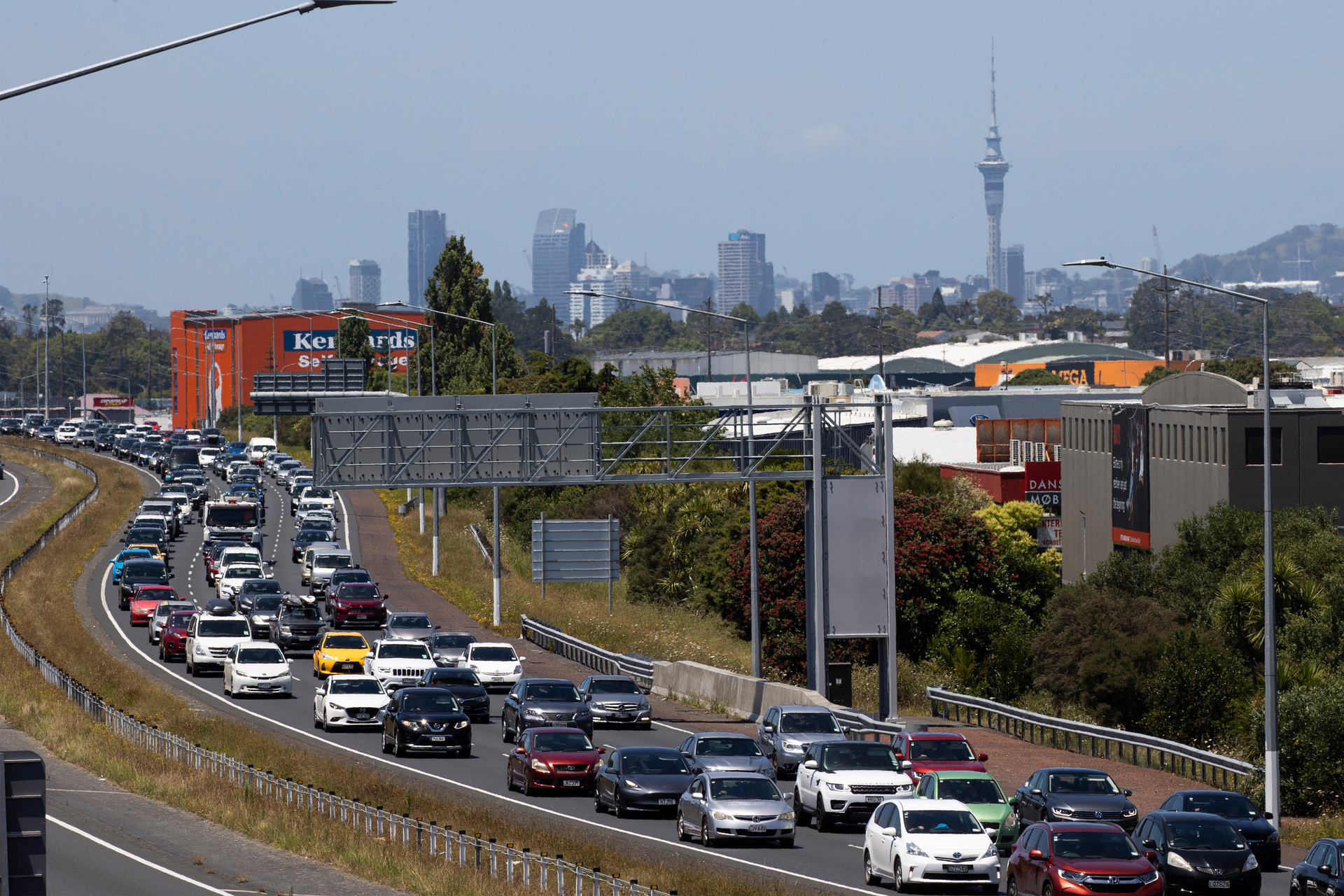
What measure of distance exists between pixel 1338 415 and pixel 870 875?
51.0 meters

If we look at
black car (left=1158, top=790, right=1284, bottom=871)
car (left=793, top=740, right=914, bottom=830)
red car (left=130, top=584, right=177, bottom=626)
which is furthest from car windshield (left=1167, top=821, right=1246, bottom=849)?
red car (left=130, top=584, right=177, bottom=626)

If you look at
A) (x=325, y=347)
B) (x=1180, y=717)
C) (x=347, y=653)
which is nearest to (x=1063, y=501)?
(x=1180, y=717)

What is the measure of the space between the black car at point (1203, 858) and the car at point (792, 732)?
440 inches

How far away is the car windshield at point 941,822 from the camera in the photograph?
2342cm

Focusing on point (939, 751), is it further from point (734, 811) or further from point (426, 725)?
point (426, 725)

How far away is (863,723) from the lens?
39.0 metres

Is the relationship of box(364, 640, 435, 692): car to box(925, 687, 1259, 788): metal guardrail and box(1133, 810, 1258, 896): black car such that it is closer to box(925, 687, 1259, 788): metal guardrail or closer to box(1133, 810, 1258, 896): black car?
box(925, 687, 1259, 788): metal guardrail

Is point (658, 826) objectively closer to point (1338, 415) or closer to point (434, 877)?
point (434, 877)

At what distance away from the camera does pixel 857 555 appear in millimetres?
43812

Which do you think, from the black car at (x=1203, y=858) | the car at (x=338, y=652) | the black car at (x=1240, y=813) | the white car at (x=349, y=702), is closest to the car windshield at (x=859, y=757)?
the black car at (x=1240, y=813)

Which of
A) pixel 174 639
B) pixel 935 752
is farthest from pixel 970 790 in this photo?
pixel 174 639

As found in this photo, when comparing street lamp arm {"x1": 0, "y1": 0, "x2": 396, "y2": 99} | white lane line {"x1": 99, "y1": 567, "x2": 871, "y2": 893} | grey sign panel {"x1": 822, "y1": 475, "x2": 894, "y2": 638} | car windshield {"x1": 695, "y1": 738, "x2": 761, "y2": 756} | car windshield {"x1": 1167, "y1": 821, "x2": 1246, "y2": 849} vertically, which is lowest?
white lane line {"x1": 99, "y1": 567, "x2": 871, "y2": 893}

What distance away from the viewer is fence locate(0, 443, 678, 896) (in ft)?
Answer: 65.3

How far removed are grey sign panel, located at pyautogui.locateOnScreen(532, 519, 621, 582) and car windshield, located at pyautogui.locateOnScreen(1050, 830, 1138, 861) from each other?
146ft
